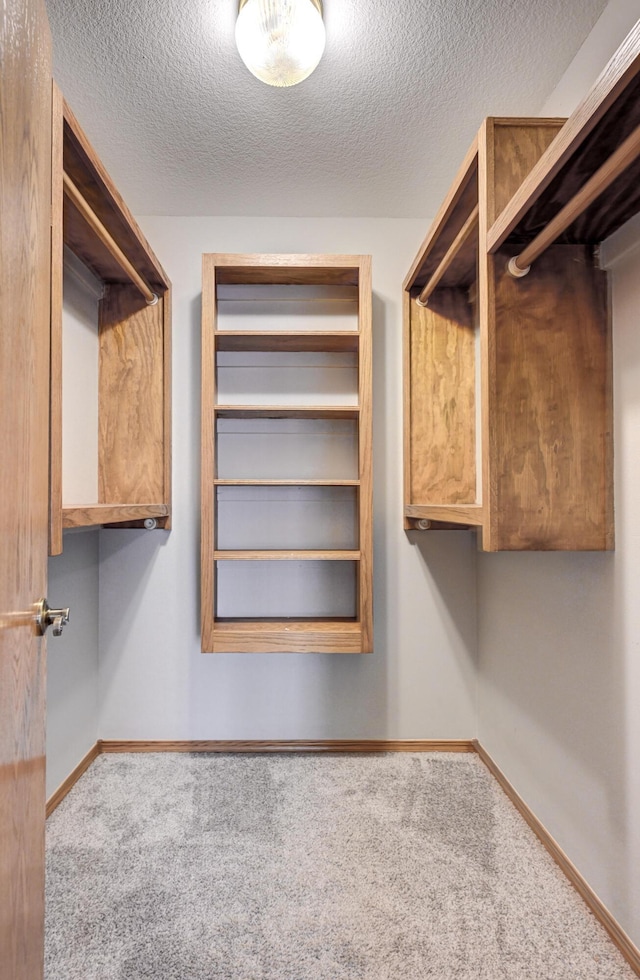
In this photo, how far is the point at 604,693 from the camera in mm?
1452

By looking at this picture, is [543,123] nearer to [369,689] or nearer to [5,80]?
[5,80]

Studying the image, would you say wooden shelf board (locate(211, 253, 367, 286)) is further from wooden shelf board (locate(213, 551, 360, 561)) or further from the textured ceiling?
wooden shelf board (locate(213, 551, 360, 561))

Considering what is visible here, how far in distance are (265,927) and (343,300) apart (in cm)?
225

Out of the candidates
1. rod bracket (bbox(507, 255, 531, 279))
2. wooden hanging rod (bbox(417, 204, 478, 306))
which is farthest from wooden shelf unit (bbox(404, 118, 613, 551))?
wooden hanging rod (bbox(417, 204, 478, 306))

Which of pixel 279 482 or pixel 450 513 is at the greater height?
pixel 279 482

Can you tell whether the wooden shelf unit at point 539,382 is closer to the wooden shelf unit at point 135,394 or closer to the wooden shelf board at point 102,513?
the wooden shelf board at point 102,513

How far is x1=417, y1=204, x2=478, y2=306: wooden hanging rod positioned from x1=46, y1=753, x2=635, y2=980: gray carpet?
189 cm

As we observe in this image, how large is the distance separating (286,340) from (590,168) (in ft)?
4.49

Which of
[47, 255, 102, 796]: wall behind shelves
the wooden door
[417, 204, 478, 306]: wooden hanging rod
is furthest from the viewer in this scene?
[47, 255, 102, 796]: wall behind shelves

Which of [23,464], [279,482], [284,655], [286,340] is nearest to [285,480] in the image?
[279,482]

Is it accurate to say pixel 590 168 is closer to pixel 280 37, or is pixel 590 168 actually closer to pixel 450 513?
pixel 280 37

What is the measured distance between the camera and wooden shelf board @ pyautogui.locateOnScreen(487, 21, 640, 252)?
0.91m

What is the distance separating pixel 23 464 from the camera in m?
0.86

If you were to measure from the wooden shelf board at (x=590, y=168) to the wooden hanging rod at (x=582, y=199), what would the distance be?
0.03 metres
